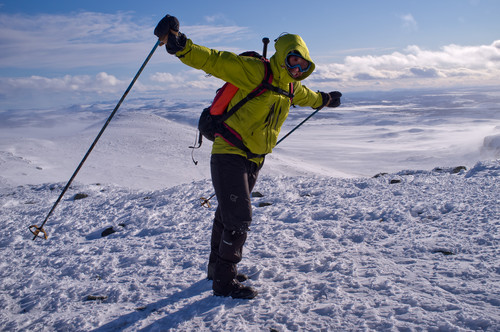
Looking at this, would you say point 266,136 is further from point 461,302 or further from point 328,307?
point 461,302

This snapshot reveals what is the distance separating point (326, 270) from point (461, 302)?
1.25 meters

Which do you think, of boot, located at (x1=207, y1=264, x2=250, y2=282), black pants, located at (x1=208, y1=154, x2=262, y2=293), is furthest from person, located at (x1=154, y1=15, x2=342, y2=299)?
boot, located at (x1=207, y1=264, x2=250, y2=282)

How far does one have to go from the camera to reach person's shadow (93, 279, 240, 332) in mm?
2799

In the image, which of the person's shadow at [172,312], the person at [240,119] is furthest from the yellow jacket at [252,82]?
the person's shadow at [172,312]

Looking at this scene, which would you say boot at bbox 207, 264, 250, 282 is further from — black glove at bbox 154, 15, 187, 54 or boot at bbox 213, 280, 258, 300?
black glove at bbox 154, 15, 187, 54

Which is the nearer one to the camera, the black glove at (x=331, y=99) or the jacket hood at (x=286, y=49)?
the jacket hood at (x=286, y=49)

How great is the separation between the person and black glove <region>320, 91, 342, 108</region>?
0.96m

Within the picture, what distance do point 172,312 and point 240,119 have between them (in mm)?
1842

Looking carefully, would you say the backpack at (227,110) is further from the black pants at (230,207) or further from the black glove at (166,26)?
the black glove at (166,26)

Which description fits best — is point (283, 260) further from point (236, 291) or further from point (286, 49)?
point (286, 49)

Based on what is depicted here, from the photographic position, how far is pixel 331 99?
409 cm

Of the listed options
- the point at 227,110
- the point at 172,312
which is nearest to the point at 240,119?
the point at 227,110

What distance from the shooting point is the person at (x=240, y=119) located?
267 centimetres

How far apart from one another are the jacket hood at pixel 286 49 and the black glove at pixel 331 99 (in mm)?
1083
